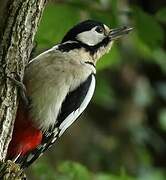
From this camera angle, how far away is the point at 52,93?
3262 millimetres

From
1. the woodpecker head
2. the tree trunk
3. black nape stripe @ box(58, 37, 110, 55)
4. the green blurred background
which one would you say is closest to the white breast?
black nape stripe @ box(58, 37, 110, 55)

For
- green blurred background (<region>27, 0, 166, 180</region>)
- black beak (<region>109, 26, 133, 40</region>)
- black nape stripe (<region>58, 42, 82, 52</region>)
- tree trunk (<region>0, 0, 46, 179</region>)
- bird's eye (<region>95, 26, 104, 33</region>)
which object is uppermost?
tree trunk (<region>0, 0, 46, 179</region>)

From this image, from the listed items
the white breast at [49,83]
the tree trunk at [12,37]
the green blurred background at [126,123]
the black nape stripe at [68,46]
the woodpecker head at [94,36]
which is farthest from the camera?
the green blurred background at [126,123]

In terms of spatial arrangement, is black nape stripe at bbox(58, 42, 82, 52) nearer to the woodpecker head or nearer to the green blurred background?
the woodpecker head

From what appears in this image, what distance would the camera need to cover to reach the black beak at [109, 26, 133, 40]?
3.71 m

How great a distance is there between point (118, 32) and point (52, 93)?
716 mm

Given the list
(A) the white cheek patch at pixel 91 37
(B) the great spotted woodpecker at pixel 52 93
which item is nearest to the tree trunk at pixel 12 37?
(B) the great spotted woodpecker at pixel 52 93

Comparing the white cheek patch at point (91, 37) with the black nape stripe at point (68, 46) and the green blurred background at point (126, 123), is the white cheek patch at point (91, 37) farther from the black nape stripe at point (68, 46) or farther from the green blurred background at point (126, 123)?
the green blurred background at point (126, 123)

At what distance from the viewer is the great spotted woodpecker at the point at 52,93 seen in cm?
326

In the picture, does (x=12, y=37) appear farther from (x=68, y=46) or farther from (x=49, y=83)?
(x=68, y=46)

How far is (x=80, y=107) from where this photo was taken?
11.3ft

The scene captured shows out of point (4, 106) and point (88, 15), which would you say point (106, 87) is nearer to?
point (88, 15)

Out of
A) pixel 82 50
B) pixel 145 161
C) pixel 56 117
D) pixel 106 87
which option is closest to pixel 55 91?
pixel 56 117

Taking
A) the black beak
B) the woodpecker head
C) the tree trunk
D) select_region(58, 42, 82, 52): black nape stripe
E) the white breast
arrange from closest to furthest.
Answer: the tree trunk, the white breast, select_region(58, 42, 82, 52): black nape stripe, the woodpecker head, the black beak
